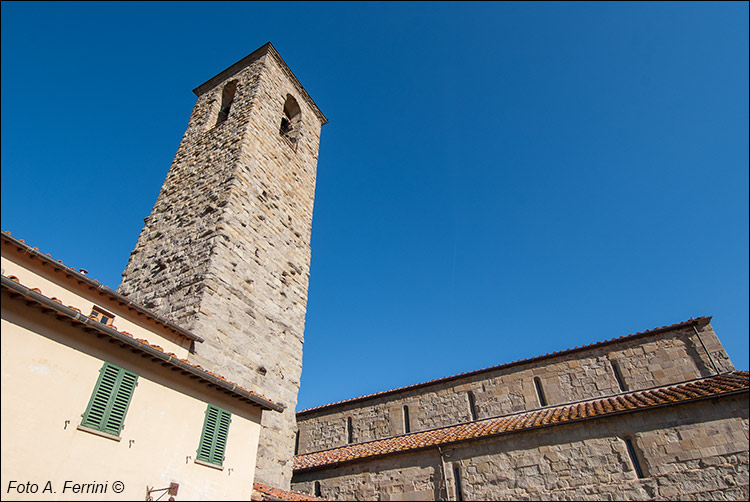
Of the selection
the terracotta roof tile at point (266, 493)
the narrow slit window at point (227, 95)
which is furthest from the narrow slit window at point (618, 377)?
the narrow slit window at point (227, 95)

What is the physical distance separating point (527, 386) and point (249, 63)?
14.7 meters

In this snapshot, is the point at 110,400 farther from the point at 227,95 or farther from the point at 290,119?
the point at 290,119

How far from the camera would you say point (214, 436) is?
6.76 meters

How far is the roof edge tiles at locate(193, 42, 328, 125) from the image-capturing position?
15727 millimetres

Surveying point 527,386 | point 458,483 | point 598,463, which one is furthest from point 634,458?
point 527,386

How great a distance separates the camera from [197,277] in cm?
934

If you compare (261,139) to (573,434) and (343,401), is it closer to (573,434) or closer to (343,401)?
(343,401)

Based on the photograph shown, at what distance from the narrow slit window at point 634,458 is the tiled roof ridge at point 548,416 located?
628 millimetres

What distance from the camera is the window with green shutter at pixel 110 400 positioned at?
5.49 meters

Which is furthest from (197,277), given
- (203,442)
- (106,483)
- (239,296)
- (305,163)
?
(305,163)

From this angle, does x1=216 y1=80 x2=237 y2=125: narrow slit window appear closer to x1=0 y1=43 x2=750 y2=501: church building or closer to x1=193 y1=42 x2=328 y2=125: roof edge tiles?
x1=0 y1=43 x2=750 y2=501: church building

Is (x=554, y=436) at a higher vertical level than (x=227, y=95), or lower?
lower

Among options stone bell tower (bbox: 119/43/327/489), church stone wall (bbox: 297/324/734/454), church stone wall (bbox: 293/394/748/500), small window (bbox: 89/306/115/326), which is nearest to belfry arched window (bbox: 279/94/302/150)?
stone bell tower (bbox: 119/43/327/489)

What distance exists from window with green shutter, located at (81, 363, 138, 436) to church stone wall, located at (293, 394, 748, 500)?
742 cm
